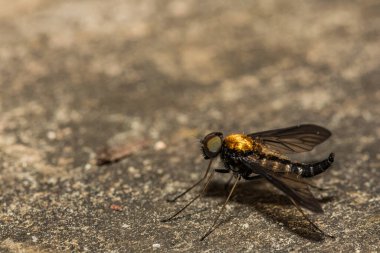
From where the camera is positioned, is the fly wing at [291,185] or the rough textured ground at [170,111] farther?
the rough textured ground at [170,111]

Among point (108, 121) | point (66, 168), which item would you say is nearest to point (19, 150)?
point (66, 168)

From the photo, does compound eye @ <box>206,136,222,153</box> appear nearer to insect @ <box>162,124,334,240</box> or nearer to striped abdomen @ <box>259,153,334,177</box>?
insect @ <box>162,124,334,240</box>

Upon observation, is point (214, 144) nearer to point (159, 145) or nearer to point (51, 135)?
point (159, 145)

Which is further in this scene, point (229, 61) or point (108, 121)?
point (229, 61)

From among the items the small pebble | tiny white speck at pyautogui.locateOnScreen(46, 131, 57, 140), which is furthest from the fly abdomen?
tiny white speck at pyautogui.locateOnScreen(46, 131, 57, 140)

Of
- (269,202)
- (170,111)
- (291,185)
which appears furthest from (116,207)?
(170,111)

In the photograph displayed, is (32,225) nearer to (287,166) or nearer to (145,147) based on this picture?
(145,147)

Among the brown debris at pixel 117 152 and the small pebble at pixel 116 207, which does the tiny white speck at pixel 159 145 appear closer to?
the brown debris at pixel 117 152

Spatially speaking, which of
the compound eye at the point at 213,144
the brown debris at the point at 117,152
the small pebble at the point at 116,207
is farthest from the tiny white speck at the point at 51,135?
the compound eye at the point at 213,144
